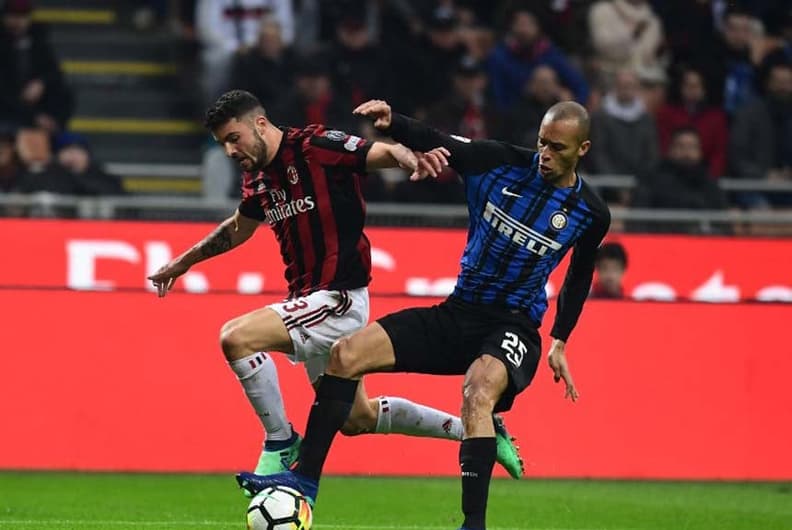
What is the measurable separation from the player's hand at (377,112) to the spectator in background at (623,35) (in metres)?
9.23

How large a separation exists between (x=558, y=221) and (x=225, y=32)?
8.72 meters

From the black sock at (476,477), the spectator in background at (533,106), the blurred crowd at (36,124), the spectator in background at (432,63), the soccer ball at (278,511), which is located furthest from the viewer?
the spectator in background at (432,63)

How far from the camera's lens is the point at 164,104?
18156 mm

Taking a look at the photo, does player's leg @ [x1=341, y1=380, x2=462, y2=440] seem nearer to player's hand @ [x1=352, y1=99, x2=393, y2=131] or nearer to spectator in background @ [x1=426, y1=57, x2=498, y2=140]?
player's hand @ [x1=352, y1=99, x2=393, y2=131]

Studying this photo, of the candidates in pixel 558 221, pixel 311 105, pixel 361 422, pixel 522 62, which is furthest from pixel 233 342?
pixel 522 62

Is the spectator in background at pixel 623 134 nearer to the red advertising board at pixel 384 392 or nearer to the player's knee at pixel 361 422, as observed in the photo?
the red advertising board at pixel 384 392

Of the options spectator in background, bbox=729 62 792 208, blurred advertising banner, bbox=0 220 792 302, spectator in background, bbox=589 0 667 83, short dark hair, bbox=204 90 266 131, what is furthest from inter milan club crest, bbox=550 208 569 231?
spectator in background, bbox=589 0 667 83

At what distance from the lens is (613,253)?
13.2 metres

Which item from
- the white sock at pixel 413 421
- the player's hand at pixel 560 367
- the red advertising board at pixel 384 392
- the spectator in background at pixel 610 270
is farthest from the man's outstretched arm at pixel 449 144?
the spectator in background at pixel 610 270

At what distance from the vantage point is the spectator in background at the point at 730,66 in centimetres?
1731

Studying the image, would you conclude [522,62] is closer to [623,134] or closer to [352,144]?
[623,134]

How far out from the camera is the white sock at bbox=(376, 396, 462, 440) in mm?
9359

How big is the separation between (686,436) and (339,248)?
12.9ft

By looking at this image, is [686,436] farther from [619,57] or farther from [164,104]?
[164,104]
